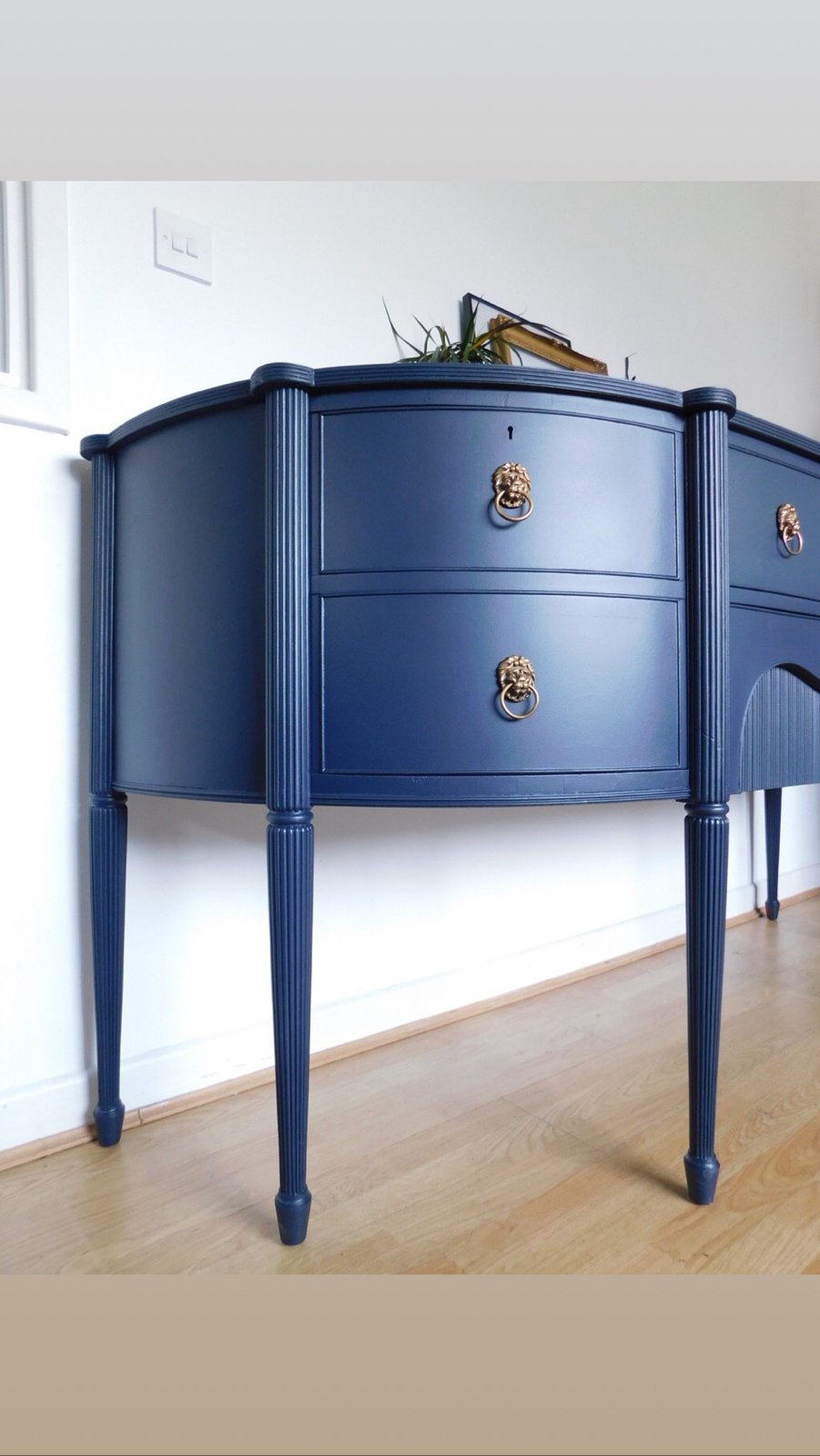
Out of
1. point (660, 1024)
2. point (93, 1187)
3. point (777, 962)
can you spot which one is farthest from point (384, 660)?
point (777, 962)

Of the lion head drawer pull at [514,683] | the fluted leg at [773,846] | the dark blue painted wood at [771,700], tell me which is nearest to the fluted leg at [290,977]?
the lion head drawer pull at [514,683]

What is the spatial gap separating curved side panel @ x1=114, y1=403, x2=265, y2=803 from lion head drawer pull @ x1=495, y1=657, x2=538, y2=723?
229 millimetres

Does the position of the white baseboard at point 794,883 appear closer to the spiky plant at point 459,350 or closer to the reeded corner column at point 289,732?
the spiky plant at point 459,350

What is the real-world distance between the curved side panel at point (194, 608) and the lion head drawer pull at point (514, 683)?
229 millimetres

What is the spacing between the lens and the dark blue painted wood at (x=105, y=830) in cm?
99

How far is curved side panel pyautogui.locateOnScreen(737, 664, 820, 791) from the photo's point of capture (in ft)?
3.15

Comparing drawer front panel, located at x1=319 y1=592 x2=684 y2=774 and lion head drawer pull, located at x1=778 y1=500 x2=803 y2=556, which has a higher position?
lion head drawer pull, located at x1=778 y1=500 x2=803 y2=556

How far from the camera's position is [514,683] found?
2.63ft

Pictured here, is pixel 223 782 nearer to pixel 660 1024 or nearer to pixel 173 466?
pixel 173 466

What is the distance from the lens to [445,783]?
794 millimetres

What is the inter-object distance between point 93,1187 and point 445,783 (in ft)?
1.92

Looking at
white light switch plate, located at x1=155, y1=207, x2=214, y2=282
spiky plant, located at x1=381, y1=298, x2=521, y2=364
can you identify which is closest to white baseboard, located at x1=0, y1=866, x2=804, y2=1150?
spiky plant, located at x1=381, y1=298, x2=521, y2=364

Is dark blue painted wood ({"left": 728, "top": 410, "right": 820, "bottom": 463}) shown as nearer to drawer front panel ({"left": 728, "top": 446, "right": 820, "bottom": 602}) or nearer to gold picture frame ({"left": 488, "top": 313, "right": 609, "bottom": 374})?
drawer front panel ({"left": 728, "top": 446, "right": 820, "bottom": 602})

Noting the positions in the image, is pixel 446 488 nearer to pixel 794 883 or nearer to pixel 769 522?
pixel 769 522
